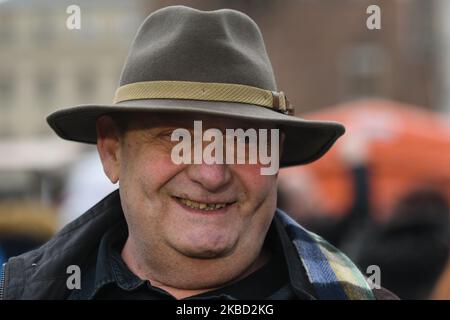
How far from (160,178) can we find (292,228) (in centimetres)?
48

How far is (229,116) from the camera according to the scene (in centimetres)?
226

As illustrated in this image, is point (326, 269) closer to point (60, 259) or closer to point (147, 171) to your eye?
point (147, 171)

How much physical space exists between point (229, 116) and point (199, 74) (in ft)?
0.51

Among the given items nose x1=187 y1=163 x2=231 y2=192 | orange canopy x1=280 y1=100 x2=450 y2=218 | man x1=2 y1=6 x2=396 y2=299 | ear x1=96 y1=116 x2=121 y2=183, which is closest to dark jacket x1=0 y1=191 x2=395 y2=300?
man x1=2 y1=6 x2=396 y2=299

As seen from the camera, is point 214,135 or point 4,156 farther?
point 4,156

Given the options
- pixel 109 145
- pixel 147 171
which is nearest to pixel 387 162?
pixel 109 145

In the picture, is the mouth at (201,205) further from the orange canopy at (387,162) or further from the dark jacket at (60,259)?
the orange canopy at (387,162)

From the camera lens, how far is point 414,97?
2541 centimetres

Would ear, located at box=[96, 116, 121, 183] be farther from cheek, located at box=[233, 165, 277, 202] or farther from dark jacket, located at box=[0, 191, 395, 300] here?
cheek, located at box=[233, 165, 277, 202]

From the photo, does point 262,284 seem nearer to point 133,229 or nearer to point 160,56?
point 133,229

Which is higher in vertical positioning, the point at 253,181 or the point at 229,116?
the point at 229,116

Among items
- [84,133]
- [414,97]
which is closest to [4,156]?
[414,97]

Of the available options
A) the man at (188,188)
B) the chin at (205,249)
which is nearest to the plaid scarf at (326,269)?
the man at (188,188)

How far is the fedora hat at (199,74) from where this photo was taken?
7.59ft
